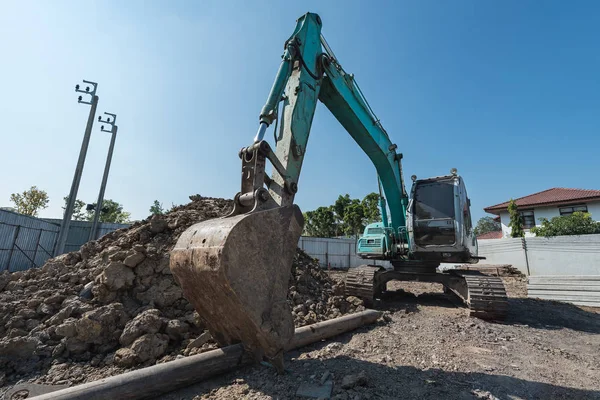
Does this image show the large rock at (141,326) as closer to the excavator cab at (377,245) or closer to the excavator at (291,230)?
the excavator at (291,230)

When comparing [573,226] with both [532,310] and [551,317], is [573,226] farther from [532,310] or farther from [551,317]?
[551,317]

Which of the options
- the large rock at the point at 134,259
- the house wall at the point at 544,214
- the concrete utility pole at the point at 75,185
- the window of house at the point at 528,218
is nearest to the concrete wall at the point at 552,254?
the house wall at the point at 544,214

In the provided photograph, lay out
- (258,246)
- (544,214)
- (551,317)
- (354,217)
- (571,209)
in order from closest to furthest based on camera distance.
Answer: (258,246) < (551,317) < (571,209) < (544,214) < (354,217)

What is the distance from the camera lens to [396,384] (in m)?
2.86

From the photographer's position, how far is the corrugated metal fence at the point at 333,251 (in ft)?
66.6

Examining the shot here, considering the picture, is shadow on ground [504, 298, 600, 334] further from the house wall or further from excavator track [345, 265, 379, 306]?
the house wall

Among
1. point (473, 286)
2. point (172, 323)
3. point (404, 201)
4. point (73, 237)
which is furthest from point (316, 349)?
point (73, 237)

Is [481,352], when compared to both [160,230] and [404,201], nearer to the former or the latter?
[404,201]

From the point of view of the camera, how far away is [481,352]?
13.2ft

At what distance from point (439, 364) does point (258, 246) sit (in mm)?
2633

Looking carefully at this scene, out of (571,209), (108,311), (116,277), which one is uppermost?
(571,209)

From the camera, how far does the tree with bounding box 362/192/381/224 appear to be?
32.1m

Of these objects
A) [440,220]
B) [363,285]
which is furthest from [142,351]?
[440,220]

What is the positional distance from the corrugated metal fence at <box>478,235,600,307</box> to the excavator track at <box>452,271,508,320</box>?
5147 millimetres
